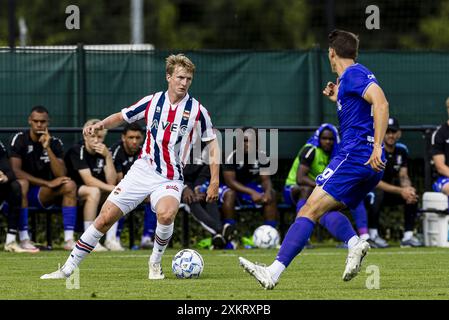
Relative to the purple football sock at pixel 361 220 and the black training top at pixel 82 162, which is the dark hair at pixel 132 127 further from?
the purple football sock at pixel 361 220

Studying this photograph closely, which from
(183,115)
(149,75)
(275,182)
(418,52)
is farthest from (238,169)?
(183,115)

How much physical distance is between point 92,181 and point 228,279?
5.13 metres

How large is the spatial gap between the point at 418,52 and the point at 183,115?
7291mm

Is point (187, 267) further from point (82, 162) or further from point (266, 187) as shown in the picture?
point (266, 187)

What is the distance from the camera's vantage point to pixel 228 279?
10586 mm

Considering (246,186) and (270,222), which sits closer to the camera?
(270,222)

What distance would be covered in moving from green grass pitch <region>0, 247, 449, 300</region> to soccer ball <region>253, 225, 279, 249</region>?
0.80 m

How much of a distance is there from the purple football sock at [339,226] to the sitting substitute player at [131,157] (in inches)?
212

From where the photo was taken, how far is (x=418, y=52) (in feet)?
56.9

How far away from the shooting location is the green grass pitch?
8.88 metres

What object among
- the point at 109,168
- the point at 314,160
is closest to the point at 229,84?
the point at 314,160

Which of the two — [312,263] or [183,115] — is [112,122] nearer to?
[183,115]

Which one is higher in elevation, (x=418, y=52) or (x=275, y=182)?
(x=418, y=52)

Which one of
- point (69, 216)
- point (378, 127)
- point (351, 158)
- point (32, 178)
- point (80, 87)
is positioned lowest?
point (69, 216)
